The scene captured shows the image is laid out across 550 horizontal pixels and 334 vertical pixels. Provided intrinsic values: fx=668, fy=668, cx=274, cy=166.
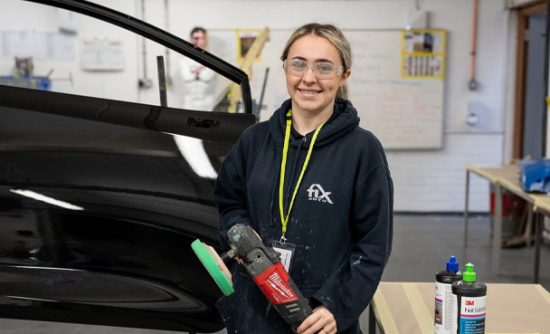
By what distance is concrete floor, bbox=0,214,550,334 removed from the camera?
330cm

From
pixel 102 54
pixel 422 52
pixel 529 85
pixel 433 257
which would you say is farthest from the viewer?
pixel 529 85

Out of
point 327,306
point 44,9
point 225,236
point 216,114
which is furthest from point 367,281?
point 44,9

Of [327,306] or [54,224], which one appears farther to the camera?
[54,224]

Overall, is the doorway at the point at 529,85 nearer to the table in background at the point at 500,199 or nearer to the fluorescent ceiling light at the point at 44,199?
the table in background at the point at 500,199

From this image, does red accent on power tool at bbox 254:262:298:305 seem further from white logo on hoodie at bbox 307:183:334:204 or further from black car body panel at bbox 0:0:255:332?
black car body panel at bbox 0:0:255:332

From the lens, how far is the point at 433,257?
491 cm

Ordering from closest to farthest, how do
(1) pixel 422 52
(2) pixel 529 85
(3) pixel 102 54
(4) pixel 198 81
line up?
(4) pixel 198 81 → (3) pixel 102 54 → (1) pixel 422 52 → (2) pixel 529 85

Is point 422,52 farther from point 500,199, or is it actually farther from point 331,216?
point 331,216

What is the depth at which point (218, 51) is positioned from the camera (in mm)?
6438

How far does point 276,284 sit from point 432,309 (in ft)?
1.85

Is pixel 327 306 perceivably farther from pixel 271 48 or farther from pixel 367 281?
pixel 271 48

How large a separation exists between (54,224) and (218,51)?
4605 millimetres

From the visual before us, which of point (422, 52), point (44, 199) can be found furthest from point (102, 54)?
point (44, 199)

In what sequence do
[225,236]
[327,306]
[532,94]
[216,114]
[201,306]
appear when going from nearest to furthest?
[327,306] → [225,236] → [201,306] → [216,114] → [532,94]
